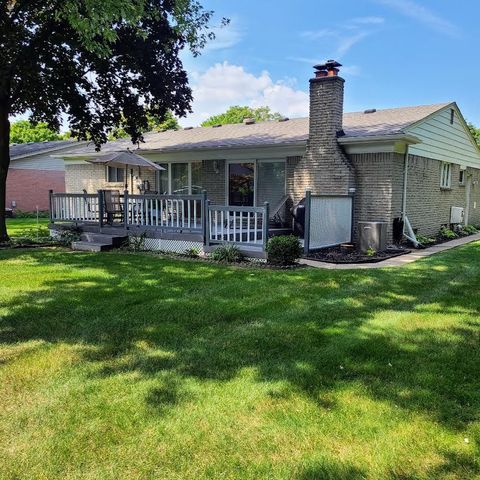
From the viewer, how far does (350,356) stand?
4098mm

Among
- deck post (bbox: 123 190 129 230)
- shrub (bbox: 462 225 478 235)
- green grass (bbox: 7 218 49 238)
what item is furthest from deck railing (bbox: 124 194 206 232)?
shrub (bbox: 462 225 478 235)

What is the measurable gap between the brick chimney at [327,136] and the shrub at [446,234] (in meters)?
4.94

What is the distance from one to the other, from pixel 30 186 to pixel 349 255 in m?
24.8

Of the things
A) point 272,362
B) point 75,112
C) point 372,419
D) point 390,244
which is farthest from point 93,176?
Answer: point 372,419

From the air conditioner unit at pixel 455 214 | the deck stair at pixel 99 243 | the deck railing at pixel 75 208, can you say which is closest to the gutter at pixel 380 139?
the air conditioner unit at pixel 455 214

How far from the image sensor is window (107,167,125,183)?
17.6 meters

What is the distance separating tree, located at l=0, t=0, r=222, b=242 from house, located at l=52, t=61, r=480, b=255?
200 cm

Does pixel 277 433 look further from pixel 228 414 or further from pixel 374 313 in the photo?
pixel 374 313

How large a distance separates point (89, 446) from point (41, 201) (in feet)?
96.1

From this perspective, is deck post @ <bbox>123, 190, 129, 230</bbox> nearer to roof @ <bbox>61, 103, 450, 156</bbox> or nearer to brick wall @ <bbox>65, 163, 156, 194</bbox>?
roof @ <bbox>61, 103, 450, 156</bbox>

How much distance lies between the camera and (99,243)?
11391mm

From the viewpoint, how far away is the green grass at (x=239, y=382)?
8.61 feet

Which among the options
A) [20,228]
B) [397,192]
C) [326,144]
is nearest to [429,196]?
[397,192]

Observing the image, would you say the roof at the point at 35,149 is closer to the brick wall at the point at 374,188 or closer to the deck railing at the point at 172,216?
the deck railing at the point at 172,216
